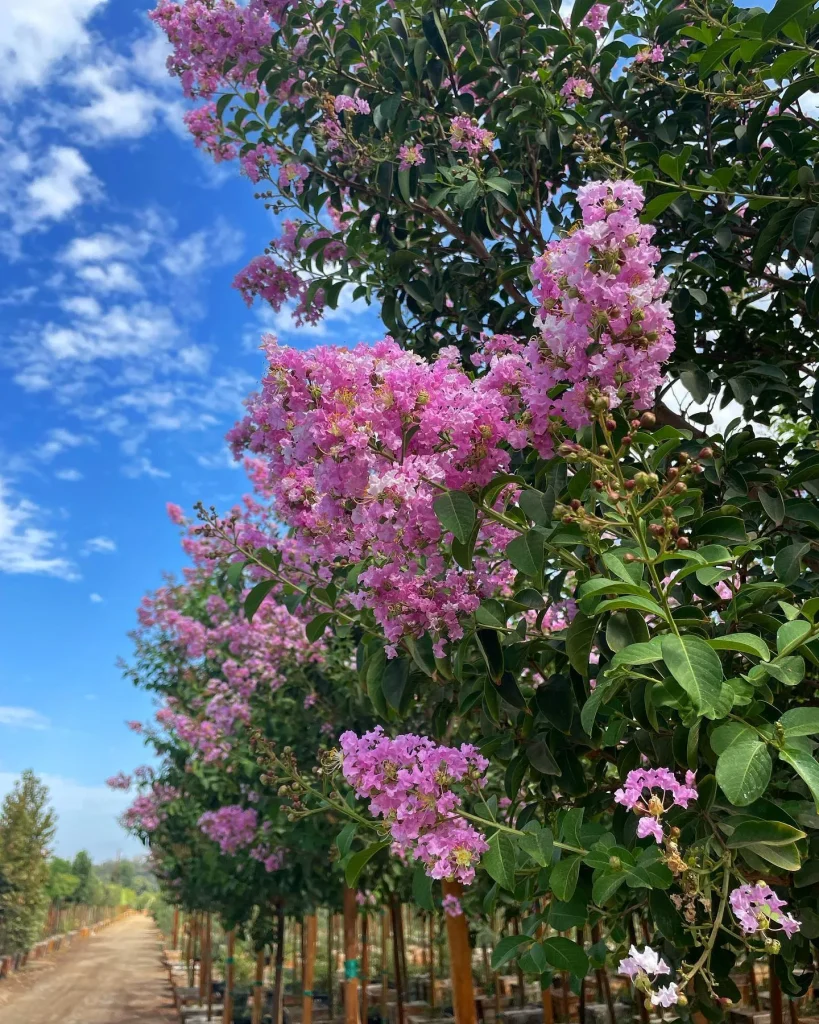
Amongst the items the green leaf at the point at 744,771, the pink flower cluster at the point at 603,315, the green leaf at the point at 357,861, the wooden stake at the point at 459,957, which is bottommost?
the wooden stake at the point at 459,957

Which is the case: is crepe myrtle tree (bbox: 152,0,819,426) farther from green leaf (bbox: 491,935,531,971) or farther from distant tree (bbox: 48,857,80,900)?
distant tree (bbox: 48,857,80,900)

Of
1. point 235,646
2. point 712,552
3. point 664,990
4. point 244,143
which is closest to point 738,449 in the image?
point 712,552

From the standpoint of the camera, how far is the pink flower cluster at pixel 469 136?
2.18 meters

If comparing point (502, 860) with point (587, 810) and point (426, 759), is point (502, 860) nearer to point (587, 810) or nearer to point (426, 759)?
point (426, 759)

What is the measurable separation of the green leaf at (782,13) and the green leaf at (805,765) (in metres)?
1.22

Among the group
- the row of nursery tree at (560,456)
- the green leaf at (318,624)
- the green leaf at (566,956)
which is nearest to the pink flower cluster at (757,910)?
the row of nursery tree at (560,456)

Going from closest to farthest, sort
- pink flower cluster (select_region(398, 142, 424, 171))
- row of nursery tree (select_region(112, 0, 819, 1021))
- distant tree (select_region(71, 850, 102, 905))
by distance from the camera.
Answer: row of nursery tree (select_region(112, 0, 819, 1021)) → pink flower cluster (select_region(398, 142, 424, 171)) → distant tree (select_region(71, 850, 102, 905))

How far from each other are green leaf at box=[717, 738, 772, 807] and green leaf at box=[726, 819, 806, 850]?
77 millimetres

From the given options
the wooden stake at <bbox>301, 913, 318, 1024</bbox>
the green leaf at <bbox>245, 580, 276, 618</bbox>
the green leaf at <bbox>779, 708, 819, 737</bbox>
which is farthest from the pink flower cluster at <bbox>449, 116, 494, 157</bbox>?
the wooden stake at <bbox>301, 913, 318, 1024</bbox>

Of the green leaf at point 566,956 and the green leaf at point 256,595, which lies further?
the green leaf at point 256,595

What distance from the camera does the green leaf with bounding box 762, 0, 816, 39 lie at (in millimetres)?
1366

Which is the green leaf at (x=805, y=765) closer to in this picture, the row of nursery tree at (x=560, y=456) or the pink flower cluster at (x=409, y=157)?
the row of nursery tree at (x=560, y=456)

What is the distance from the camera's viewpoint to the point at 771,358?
2080 mm

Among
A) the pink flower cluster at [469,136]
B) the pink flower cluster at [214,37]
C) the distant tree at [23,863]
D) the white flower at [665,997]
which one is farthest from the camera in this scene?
the distant tree at [23,863]
